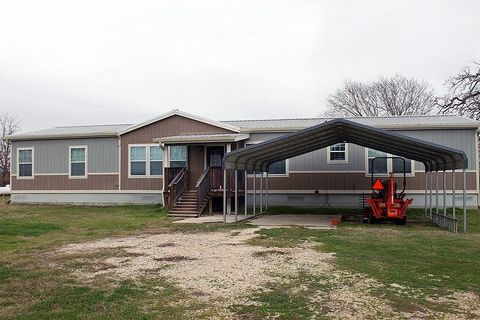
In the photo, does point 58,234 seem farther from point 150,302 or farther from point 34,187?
point 34,187

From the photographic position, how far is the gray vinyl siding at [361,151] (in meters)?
18.2

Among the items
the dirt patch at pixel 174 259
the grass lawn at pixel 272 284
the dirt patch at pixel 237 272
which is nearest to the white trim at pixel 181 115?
the grass lawn at pixel 272 284

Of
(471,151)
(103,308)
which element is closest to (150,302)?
(103,308)

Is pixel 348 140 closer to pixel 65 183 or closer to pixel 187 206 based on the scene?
pixel 187 206

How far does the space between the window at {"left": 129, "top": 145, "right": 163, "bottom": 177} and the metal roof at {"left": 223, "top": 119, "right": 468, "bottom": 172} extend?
5120 millimetres

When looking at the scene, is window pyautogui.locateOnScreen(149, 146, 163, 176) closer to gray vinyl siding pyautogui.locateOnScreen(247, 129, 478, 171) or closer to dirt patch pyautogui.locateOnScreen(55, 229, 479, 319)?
gray vinyl siding pyautogui.locateOnScreen(247, 129, 478, 171)

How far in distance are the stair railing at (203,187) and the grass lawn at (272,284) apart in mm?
3159

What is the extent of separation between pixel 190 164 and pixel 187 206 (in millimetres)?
2583

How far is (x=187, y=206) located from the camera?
17.9 metres

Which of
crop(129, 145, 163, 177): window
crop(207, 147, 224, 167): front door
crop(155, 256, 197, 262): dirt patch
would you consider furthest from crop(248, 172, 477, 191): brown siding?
crop(155, 256, 197, 262): dirt patch

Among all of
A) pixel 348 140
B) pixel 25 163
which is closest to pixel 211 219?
pixel 348 140

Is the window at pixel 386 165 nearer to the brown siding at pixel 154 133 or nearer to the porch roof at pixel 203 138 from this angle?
the porch roof at pixel 203 138

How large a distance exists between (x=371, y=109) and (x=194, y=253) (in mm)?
37172

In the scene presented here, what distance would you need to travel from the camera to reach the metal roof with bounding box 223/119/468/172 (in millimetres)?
13000
